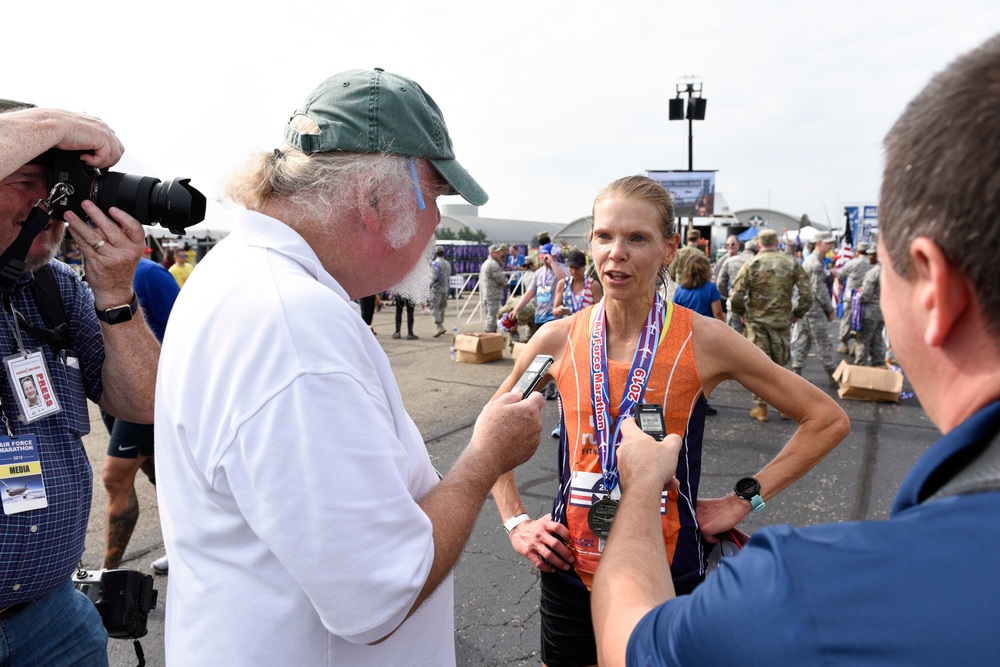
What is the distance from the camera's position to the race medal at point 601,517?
69.8 inches

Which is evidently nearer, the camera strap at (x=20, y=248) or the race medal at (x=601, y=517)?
the camera strap at (x=20, y=248)

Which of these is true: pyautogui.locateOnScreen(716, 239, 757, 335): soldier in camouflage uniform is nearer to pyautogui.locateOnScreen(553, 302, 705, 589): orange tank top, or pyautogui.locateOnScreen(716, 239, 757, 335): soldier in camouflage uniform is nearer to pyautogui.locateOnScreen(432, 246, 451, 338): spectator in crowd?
pyautogui.locateOnScreen(432, 246, 451, 338): spectator in crowd

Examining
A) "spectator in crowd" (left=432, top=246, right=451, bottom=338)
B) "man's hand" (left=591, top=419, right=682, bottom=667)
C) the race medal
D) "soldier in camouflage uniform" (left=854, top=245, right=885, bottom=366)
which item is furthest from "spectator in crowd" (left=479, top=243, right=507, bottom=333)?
"man's hand" (left=591, top=419, right=682, bottom=667)

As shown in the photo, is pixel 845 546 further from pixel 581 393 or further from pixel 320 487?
pixel 581 393

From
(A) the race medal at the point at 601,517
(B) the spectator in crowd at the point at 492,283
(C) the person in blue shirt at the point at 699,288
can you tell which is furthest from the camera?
(B) the spectator in crowd at the point at 492,283

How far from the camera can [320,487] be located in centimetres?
99

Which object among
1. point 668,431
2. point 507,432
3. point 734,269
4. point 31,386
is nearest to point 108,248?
point 31,386

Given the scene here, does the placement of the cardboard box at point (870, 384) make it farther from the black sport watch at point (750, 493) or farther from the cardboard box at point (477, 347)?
the black sport watch at point (750, 493)

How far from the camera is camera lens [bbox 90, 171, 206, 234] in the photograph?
166cm

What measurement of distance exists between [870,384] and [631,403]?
703 cm

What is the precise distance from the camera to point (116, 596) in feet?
6.59

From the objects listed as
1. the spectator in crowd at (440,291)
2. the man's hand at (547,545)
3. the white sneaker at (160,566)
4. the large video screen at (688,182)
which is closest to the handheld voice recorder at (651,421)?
the man's hand at (547,545)

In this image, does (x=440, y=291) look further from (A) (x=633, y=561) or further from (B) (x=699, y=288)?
(A) (x=633, y=561)

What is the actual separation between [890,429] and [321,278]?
7.03 m
